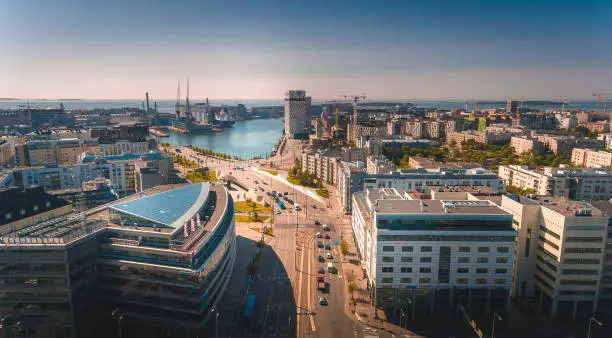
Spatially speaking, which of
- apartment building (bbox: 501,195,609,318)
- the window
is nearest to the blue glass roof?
apartment building (bbox: 501,195,609,318)

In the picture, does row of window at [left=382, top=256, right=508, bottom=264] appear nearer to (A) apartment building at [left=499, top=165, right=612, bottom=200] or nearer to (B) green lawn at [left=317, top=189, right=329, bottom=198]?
(A) apartment building at [left=499, top=165, right=612, bottom=200]

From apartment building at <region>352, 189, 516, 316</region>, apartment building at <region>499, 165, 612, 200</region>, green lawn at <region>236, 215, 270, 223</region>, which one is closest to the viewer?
apartment building at <region>352, 189, 516, 316</region>

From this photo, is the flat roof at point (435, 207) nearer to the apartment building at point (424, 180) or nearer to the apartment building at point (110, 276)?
the apartment building at point (110, 276)

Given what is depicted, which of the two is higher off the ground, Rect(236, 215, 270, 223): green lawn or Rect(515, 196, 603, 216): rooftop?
Rect(515, 196, 603, 216): rooftop

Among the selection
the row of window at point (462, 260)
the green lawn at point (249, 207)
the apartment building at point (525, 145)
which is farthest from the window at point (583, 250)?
the apartment building at point (525, 145)

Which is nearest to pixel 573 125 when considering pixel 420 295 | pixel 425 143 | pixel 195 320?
pixel 425 143

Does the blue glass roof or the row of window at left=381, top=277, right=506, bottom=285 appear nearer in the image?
the blue glass roof

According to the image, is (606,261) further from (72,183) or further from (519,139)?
(519,139)

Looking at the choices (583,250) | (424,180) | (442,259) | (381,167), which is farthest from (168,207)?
(381,167)
